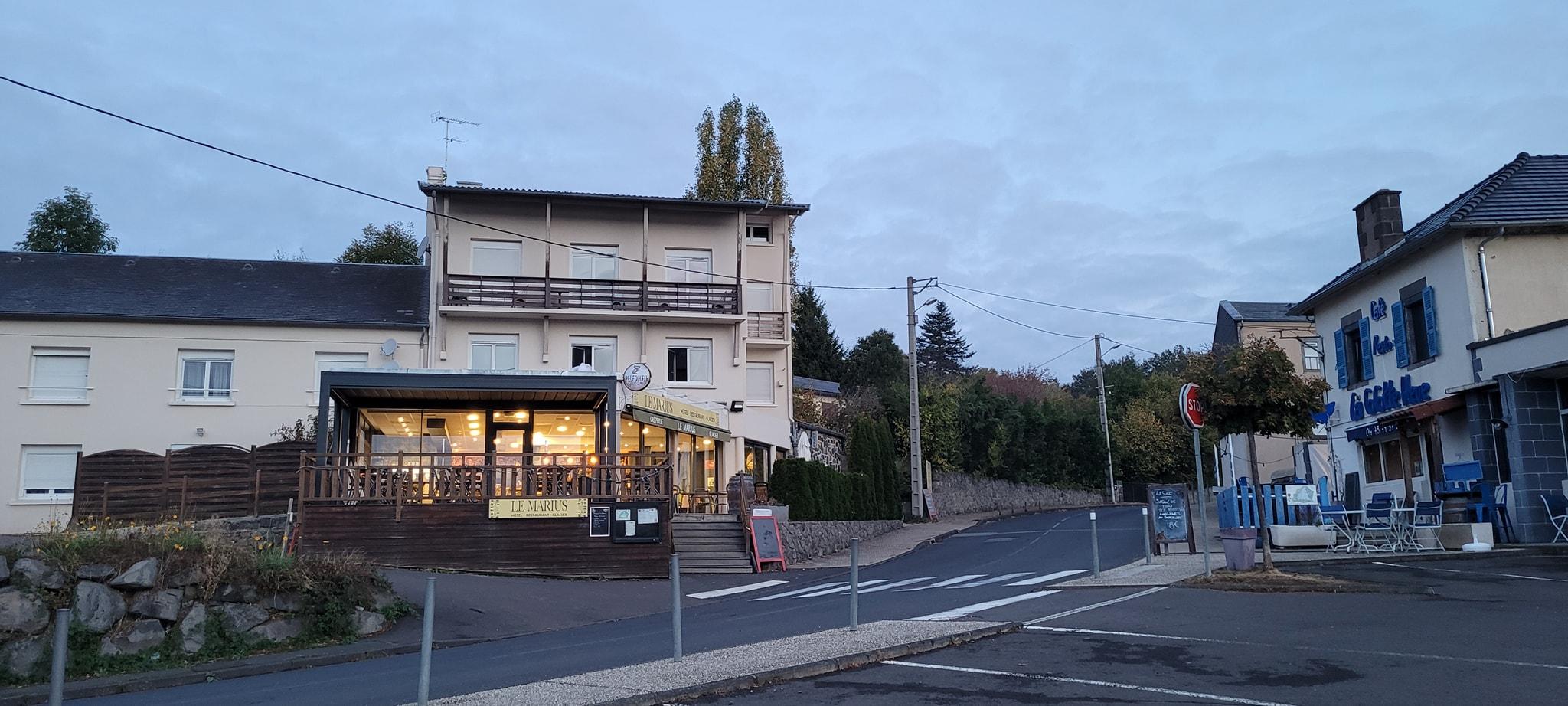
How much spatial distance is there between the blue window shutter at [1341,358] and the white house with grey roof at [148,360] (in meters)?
23.6

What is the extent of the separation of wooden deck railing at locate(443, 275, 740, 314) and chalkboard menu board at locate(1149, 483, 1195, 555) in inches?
589

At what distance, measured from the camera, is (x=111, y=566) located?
43.5 feet

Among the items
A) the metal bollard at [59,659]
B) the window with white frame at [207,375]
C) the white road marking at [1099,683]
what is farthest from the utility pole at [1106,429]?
the metal bollard at [59,659]

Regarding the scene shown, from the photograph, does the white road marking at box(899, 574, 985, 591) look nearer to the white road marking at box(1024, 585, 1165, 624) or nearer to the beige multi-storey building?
the white road marking at box(1024, 585, 1165, 624)

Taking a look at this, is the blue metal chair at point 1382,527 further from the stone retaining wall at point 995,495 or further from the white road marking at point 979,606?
the stone retaining wall at point 995,495

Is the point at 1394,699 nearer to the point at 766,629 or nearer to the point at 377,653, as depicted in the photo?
the point at 766,629

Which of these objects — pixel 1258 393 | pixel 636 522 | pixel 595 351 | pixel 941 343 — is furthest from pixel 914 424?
pixel 941 343

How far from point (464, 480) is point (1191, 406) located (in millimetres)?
13405

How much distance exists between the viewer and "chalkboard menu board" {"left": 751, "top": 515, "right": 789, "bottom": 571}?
24047mm

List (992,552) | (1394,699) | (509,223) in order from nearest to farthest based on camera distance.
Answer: (1394,699) < (992,552) < (509,223)

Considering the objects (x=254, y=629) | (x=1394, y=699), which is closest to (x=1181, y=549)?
(x=1394, y=699)

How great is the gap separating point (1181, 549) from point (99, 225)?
45.2 metres

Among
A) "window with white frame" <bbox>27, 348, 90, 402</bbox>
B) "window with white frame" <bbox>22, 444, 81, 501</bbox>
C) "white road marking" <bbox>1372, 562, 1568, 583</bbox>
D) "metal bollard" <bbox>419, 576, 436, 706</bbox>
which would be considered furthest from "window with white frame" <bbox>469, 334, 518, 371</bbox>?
"metal bollard" <bbox>419, 576, 436, 706</bbox>

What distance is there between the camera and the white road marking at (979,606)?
42.3 feet
